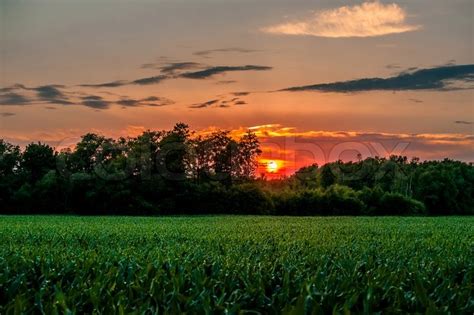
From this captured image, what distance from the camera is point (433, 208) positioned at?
10806 centimetres

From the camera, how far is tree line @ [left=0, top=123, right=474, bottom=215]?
77.2 metres

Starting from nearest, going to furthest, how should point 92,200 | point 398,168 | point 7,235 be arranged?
point 7,235
point 92,200
point 398,168

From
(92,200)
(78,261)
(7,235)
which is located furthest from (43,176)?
(78,261)

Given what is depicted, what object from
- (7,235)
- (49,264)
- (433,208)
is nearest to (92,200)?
(7,235)

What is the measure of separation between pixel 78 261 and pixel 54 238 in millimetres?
18793

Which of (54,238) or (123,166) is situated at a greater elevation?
(123,166)

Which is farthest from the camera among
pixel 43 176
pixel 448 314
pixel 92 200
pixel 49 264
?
pixel 43 176

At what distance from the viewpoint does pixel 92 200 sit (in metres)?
76.8

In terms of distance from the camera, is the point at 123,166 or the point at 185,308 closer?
the point at 185,308

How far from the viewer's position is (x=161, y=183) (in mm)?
77188

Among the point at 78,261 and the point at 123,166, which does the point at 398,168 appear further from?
the point at 78,261

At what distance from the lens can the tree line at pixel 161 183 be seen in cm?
7725

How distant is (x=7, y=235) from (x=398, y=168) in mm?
109846

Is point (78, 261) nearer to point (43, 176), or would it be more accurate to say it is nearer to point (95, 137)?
point (43, 176)
